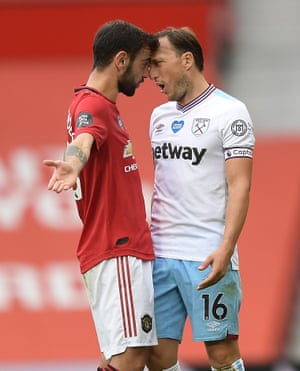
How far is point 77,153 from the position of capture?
4914 mm

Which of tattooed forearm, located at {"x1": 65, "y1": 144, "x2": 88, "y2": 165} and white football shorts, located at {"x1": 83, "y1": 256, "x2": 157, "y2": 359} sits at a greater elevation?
tattooed forearm, located at {"x1": 65, "y1": 144, "x2": 88, "y2": 165}

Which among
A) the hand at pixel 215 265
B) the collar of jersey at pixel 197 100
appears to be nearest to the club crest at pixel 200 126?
the collar of jersey at pixel 197 100

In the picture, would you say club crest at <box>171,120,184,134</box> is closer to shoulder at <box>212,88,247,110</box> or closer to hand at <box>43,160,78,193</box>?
shoulder at <box>212,88,247,110</box>

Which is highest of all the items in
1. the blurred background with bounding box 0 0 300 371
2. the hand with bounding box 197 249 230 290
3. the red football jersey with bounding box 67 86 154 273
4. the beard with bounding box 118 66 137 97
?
the beard with bounding box 118 66 137 97

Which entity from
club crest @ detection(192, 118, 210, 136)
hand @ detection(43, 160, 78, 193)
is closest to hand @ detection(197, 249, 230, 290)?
club crest @ detection(192, 118, 210, 136)

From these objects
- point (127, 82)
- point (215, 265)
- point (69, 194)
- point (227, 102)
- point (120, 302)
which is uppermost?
point (127, 82)

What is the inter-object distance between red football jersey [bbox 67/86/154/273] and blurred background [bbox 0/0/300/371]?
2.95 m

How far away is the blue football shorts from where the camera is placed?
5598mm

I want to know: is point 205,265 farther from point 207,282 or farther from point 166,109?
point 166,109

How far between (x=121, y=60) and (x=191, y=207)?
74cm

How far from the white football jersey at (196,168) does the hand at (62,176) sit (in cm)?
93

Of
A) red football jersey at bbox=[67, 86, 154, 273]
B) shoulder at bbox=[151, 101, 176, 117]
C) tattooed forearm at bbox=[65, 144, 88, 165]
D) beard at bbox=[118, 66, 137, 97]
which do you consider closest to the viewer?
tattooed forearm at bbox=[65, 144, 88, 165]

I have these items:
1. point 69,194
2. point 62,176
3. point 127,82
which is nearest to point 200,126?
point 127,82

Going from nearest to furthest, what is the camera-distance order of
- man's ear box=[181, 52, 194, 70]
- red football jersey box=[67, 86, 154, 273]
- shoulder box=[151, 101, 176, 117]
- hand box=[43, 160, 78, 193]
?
hand box=[43, 160, 78, 193]
red football jersey box=[67, 86, 154, 273]
man's ear box=[181, 52, 194, 70]
shoulder box=[151, 101, 176, 117]
